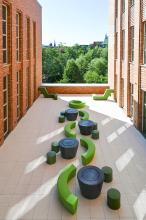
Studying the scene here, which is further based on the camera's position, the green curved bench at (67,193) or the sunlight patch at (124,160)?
the sunlight patch at (124,160)

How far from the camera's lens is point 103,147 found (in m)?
13.1

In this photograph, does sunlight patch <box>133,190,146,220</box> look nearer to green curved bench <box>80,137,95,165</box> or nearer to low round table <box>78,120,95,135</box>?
green curved bench <box>80,137,95,165</box>

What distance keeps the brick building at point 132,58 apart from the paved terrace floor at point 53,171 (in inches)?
46.7

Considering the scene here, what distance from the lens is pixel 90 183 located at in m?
8.45

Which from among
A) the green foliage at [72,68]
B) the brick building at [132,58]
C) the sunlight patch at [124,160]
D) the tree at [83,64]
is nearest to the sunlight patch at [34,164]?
the sunlight patch at [124,160]

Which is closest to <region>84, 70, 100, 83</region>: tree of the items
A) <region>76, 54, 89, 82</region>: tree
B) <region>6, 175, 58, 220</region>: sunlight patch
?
<region>76, 54, 89, 82</region>: tree

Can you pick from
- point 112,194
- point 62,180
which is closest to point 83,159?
point 62,180

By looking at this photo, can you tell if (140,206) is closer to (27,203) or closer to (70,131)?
(27,203)

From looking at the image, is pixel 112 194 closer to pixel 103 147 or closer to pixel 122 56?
pixel 103 147

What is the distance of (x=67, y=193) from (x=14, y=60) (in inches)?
384

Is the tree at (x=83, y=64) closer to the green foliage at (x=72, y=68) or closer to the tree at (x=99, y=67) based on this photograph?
the green foliage at (x=72, y=68)

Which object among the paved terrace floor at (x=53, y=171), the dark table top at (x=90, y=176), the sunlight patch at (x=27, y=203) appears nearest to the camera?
the sunlight patch at (x=27, y=203)

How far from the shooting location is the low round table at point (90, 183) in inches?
329

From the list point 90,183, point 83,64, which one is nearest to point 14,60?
point 90,183
